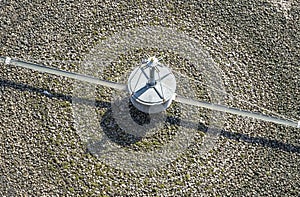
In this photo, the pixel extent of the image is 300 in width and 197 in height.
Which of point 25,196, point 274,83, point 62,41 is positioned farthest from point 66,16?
point 274,83

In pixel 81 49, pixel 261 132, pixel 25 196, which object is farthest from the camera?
pixel 81 49

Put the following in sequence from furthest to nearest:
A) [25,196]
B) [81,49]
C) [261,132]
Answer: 1. [81,49]
2. [261,132]
3. [25,196]

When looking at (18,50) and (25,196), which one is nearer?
(25,196)

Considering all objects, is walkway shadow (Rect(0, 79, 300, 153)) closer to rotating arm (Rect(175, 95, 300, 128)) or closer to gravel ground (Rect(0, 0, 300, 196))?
gravel ground (Rect(0, 0, 300, 196))

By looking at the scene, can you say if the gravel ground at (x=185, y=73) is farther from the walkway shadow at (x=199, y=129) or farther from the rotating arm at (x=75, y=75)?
the rotating arm at (x=75, y=75)

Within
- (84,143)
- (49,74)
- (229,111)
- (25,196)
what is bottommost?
(25,196)

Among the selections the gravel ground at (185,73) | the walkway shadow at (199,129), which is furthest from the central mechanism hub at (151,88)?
the gravel ground at (185,73)

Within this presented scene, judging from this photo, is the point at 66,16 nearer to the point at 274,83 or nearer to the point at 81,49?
the point at 81,49

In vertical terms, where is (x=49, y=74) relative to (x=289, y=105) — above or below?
below
